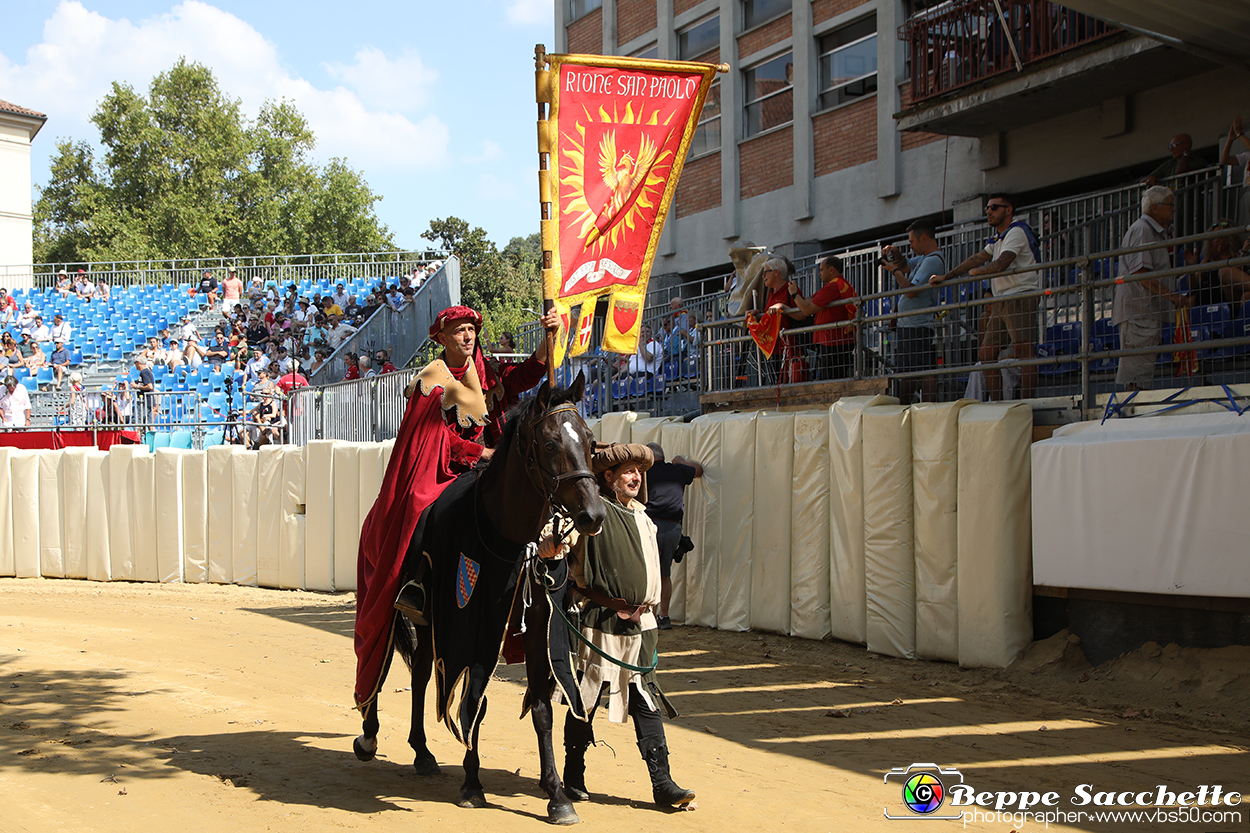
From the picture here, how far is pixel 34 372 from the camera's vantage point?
28.6 metres

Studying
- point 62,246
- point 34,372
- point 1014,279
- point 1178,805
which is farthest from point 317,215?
point 1178,805

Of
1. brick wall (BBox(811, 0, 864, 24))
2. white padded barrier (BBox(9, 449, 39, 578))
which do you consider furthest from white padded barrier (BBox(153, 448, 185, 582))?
brick wall (BBox(811, 0, 864, 24))

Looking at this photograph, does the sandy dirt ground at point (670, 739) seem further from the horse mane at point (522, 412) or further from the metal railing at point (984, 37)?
the metal railing at point (984, 37)

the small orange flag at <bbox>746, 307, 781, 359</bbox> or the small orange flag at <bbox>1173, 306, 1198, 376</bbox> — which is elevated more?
the small orange flag at <bbox>746, 307, 781, 359</bbox>

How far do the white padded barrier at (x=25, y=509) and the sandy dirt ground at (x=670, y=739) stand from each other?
858 cm

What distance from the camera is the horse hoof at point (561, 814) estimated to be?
5434 millimetres

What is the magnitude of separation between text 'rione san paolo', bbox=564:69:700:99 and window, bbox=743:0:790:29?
54.8ft

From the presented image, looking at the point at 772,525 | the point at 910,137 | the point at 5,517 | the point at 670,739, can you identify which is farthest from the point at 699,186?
the point at 670,739

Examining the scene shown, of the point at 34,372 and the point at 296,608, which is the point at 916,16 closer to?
the point at 296,608

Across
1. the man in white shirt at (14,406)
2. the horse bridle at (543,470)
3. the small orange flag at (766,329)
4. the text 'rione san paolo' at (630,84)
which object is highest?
the text 'rione san paolo' at (630,84)

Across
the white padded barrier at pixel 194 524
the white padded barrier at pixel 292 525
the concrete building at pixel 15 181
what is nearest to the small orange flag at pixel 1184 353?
the white padded barrier at pixel 292 525

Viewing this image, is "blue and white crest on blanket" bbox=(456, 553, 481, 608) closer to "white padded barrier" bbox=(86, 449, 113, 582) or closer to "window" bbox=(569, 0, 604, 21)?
"white padded barrier" bbox=(86, 449, 113, 582)

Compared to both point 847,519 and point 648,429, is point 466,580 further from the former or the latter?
point 648,429

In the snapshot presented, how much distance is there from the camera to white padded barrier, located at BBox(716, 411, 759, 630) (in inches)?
477
